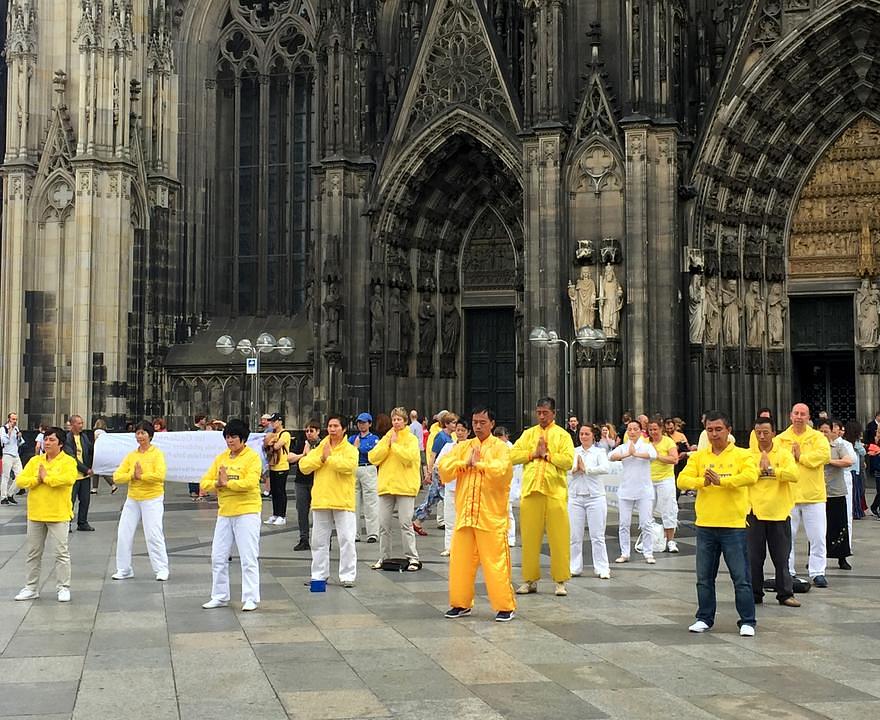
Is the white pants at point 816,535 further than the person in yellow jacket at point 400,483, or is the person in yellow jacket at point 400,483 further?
the person in yellow jacket at point 400,483

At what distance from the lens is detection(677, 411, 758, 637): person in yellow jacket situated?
9.55m

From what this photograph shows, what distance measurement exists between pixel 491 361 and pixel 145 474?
20118 millimetres

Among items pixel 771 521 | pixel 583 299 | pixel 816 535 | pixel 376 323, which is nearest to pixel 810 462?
pixel 816 535

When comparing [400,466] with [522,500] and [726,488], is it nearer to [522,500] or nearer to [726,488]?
[522,500]

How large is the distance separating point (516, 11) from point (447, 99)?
2952 mm

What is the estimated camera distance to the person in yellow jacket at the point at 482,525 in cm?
1016

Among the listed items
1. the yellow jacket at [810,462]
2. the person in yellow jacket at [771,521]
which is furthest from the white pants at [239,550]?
the yellow jacket at [810,462]

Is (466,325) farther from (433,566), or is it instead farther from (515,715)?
(515,715)

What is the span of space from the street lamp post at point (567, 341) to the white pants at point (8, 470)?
35.3ft

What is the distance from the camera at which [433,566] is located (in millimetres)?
13906

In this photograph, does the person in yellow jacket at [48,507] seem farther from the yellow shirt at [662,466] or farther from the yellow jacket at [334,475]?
the yellow shirt at [662,466]

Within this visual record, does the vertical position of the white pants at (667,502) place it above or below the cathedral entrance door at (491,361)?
below

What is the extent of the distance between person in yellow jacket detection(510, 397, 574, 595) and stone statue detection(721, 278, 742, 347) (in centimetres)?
1709

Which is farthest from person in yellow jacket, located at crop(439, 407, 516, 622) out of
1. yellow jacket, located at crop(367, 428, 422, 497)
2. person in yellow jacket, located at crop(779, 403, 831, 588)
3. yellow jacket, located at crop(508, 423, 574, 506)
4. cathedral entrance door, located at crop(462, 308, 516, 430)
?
cathedral entrance door, located at crop(462, 308, 516, 430)
